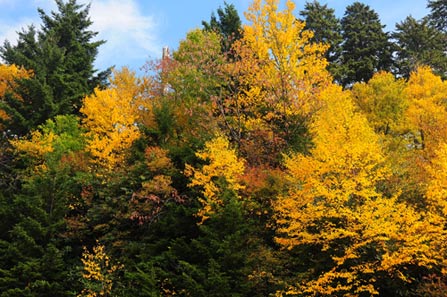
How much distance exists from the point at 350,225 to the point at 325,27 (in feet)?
99.2

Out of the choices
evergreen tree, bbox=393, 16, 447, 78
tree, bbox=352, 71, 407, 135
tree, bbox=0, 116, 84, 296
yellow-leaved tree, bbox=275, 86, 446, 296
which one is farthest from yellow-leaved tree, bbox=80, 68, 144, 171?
evergreen tree, bbox=393, 16, 447, 78

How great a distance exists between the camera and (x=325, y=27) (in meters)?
40.5

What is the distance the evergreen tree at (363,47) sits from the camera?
125ft

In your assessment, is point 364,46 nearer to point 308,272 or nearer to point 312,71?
point 312,71

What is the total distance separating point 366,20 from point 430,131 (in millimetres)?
18681

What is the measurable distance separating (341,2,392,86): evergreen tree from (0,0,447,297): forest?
6968 mm

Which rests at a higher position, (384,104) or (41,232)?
(384,104)

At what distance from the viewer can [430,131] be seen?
25875 millimetres

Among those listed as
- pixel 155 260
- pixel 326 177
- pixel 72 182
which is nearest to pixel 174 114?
pixel 72 182

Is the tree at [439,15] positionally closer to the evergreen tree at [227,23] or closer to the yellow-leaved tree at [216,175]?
the evergreen tree at [227,23]

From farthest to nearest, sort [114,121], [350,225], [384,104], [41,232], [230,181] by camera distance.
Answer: [384,104] → [114,121] → [41,232] → [230,181] → [350,225]

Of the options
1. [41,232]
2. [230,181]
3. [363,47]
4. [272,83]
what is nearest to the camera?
[230,181]

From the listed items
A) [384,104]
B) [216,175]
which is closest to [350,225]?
[216,175]

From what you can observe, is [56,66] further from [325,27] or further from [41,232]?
[325,27]
